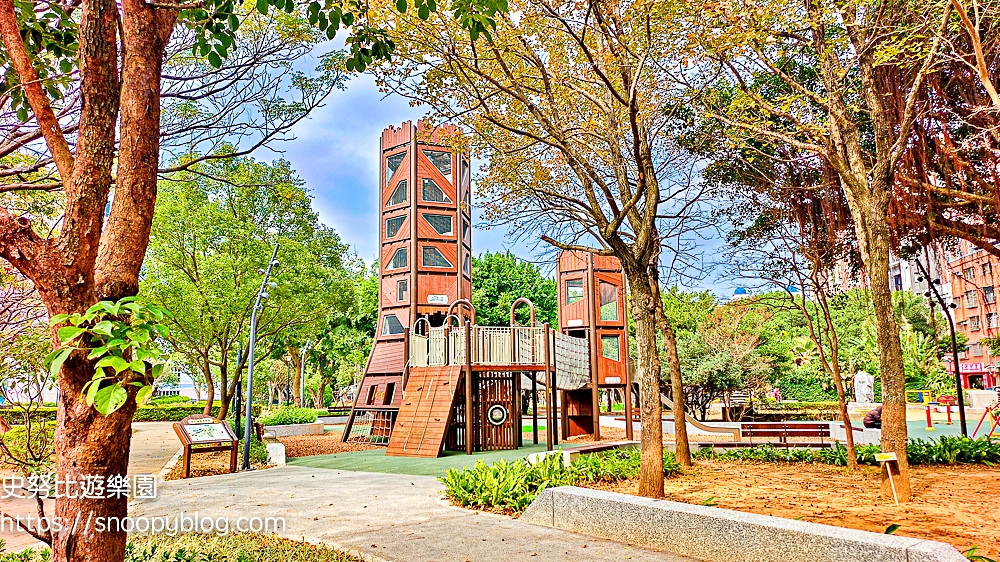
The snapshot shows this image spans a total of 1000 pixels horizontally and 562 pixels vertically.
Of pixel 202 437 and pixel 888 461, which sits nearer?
pixel 888 461

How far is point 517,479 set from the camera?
8.41 metres

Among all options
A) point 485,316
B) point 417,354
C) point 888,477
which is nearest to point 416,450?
point 417,354

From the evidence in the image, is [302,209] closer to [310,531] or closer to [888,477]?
[310,531]

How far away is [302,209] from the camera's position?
86.9 ft

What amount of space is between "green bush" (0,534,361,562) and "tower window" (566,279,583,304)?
55.6 feet

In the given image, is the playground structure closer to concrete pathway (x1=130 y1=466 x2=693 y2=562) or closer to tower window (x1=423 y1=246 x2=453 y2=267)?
tower window (x1=423 y1=246 x2=453 y2=267)

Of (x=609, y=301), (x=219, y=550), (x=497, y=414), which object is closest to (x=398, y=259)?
(x=609, y=301)

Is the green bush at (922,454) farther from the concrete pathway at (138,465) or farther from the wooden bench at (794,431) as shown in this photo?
the concrete pathway at (138,465)

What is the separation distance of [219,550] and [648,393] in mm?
5356

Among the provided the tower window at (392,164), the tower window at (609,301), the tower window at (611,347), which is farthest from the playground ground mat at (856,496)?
the tower window at (392,164)

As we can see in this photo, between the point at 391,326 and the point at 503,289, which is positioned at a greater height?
the point at 503,289

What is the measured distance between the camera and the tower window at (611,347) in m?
22.6

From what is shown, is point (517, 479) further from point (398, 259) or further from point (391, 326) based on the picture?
point (398, 259)

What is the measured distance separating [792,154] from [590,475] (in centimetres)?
787
